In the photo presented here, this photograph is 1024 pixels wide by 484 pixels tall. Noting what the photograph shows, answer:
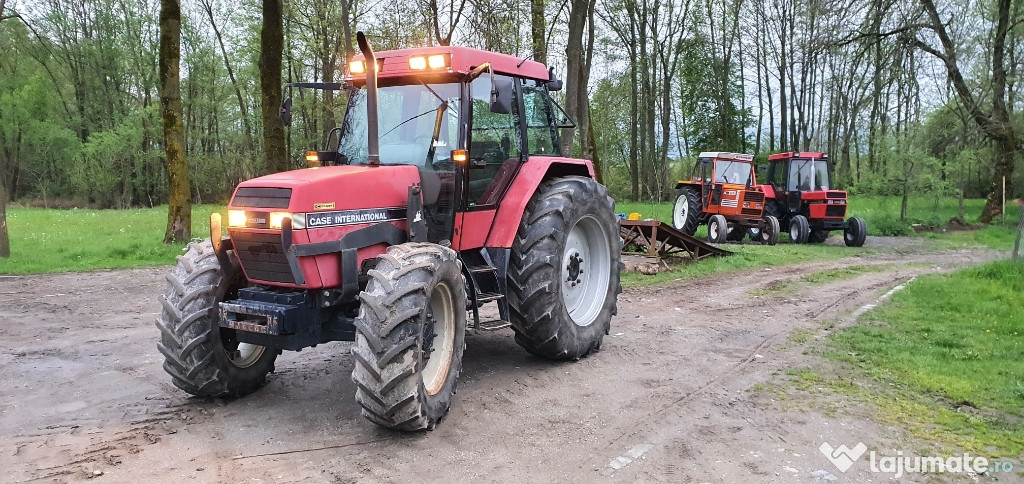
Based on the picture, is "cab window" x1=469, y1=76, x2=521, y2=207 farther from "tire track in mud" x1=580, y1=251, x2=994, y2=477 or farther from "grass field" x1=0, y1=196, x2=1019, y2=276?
"grass field" x1=0, y1=196, x2=1019, y2=276

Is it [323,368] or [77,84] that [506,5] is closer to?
[323,368]

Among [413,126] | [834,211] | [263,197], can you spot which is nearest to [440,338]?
[263,197]

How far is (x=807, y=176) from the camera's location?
18594 millimetres

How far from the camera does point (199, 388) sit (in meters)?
4.73

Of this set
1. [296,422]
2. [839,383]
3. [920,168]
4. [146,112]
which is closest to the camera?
[296,422]

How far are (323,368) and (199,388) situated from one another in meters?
1.26

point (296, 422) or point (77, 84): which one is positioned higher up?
point (77, 84)

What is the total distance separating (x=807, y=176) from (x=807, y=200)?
0.72 metres

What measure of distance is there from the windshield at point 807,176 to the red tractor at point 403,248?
45.3 feet

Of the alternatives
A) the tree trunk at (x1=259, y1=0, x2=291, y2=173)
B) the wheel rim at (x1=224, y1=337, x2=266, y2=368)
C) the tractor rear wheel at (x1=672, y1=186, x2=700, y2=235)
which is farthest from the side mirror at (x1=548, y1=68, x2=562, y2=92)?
the tractor rear wheel at (x1=672, y1=186, x2=700, y2=235)

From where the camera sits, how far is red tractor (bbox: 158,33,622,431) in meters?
4.26

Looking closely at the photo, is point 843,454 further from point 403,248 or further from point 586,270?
point 586,270

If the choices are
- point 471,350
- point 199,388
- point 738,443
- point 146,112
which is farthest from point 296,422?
point 146,112

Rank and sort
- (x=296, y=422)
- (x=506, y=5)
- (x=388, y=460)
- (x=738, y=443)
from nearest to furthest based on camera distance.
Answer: (x=388, y=460), (x=738, y=443), (x=296, y=422), (x=506, y=5)
